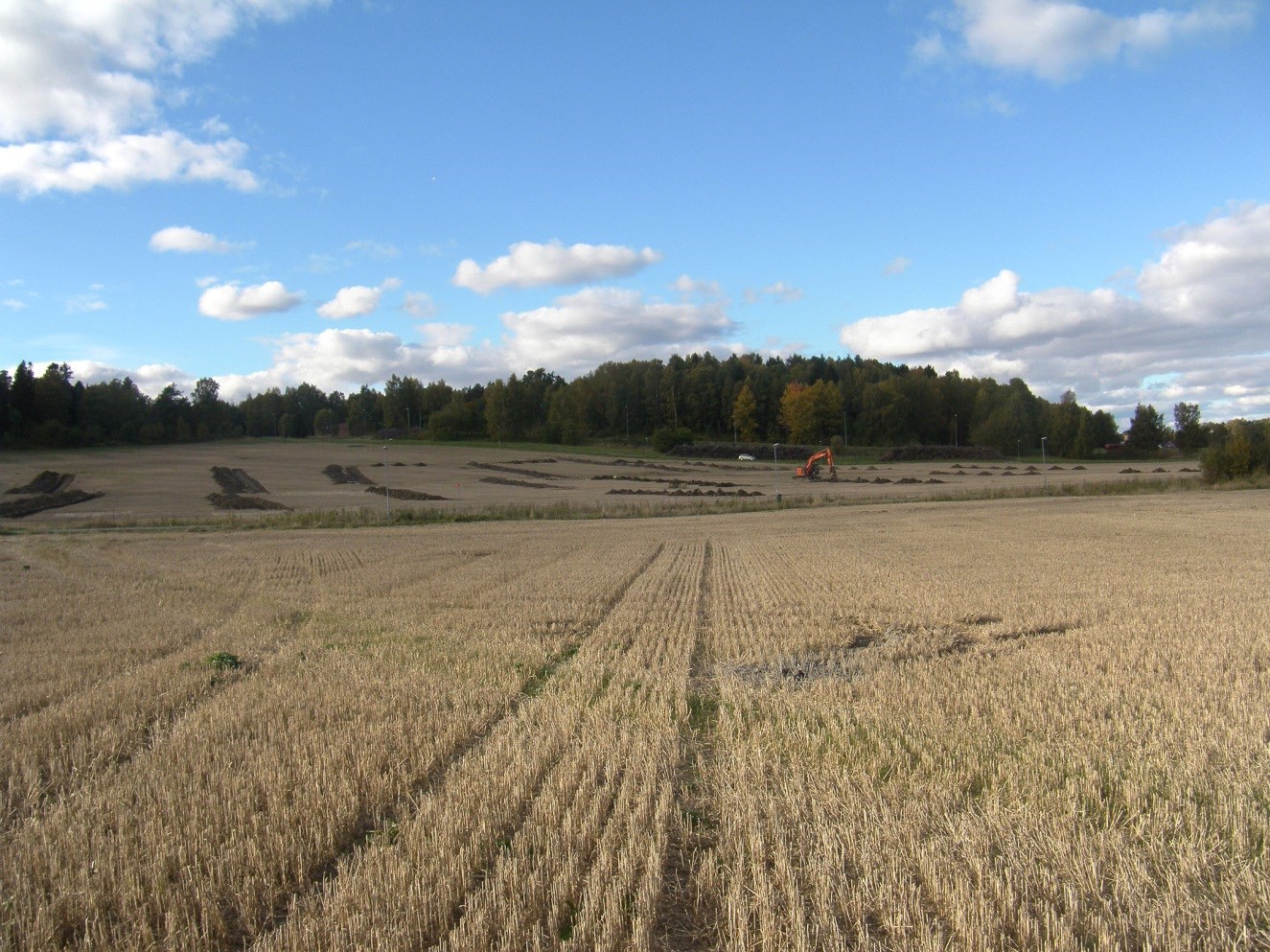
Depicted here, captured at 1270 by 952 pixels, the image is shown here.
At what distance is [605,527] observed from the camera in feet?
131

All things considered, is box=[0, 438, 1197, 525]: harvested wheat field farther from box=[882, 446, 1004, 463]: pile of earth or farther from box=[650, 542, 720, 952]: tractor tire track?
box=[650, 542, 720, 952]: tractor tire track

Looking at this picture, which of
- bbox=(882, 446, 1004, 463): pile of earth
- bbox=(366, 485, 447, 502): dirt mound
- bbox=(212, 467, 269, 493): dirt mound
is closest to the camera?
bbox=(366, 485, 447, 502): dirt mound

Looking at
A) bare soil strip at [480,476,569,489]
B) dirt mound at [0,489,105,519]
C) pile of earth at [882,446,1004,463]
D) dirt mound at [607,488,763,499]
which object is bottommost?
dirt mound at [0,489,105,519]

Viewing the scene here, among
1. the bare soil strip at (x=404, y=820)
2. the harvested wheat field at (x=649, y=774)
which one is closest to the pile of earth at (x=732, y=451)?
the harvested wheat field at (x=649, y=774)

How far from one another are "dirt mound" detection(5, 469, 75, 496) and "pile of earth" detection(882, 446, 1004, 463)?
3279 inches

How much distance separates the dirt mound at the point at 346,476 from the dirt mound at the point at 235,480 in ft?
21.3

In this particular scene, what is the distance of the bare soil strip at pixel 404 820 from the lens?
490 cm

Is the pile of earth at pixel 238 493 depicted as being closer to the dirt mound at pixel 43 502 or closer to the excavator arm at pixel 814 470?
the dirt mound at pixel 43 502

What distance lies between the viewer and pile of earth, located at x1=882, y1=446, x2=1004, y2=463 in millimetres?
109938

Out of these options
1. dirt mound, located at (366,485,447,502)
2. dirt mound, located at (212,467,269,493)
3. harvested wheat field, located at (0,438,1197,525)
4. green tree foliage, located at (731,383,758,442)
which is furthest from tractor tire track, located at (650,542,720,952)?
green tree foliage, located at (731,383,758,442)

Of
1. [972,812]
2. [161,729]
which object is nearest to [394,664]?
[161,729]

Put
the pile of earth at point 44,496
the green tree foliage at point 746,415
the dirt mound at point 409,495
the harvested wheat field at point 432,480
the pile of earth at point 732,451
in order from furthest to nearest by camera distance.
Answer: the green tree foliage at point 746,415 < the pile of earth at point 732,451 < the dirt mound at point 409,495 < the harvested wheat field at point 432,480 < the pile of earth at point 44,496

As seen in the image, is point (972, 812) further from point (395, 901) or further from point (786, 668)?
point (786, 668)

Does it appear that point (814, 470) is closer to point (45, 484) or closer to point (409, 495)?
point (409, 495)
